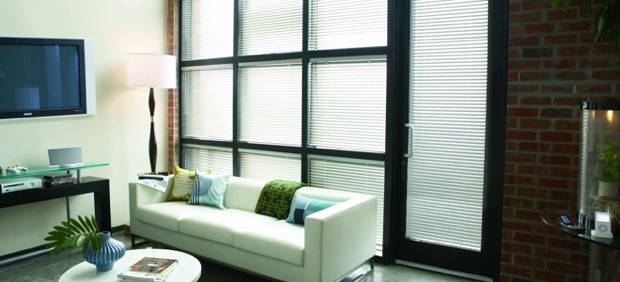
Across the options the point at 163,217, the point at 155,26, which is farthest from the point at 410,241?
the point at 155,26

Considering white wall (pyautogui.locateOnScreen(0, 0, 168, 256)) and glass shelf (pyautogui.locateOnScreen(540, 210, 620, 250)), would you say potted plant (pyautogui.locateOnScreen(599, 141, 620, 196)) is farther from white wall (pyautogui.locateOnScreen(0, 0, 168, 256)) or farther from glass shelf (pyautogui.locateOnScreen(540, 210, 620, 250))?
white wall (pyautogui.locateOnScreen(0, 0, 168, 256))

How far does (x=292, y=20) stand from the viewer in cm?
451

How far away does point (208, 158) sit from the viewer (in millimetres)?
5328

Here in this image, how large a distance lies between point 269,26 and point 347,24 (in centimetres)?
88

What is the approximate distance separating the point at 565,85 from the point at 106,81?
13.0 feet

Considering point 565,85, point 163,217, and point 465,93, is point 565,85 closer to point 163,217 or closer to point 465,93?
point 465,93

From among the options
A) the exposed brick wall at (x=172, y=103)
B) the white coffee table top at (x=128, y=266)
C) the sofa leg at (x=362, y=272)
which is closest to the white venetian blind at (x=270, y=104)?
the exposed brick wall at (x=172, y=103)

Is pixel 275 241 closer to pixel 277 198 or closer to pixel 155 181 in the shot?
pixel 277 198

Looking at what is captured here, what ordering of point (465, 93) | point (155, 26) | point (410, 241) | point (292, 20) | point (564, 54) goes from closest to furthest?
point (564, 54), point (465, 93), point (410, 241), point (292, 20), point (155, 26)

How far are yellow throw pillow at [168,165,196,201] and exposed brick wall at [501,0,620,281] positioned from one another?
2746 millimetres

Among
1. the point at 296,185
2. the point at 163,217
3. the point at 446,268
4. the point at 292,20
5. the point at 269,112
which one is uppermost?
the point at 292,20

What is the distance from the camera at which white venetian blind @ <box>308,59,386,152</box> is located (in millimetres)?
4035

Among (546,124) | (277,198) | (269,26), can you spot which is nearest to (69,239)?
(277,198)

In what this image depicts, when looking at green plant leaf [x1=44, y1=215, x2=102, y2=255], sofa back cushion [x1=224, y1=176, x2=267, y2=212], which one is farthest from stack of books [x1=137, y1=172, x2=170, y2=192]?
green plant leaf [x1=44, y1=215, x2=102, y2=255]
